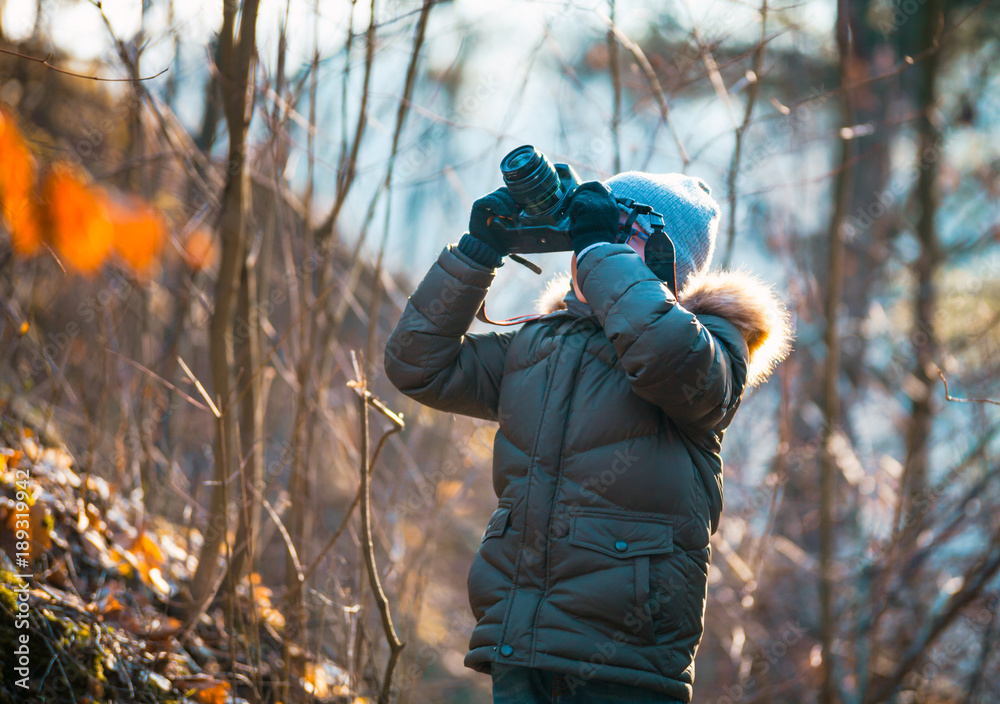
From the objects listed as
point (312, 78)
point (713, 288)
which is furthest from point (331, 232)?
point (713, 288)

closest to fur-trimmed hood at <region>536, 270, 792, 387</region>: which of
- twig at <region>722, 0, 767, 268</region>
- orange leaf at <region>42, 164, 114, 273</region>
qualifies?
twig at <region>722, 0, 767, 268</region>

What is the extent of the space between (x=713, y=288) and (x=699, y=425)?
1.07 feet

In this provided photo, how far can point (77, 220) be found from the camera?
178 inches

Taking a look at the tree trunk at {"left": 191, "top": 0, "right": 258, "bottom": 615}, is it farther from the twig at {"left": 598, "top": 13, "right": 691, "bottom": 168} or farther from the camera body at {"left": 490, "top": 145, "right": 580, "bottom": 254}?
the twig at {"left": 598, "top": 13, "right": 691, "bottom": 168}

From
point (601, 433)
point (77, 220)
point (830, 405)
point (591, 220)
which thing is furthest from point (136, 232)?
point (830, 405)

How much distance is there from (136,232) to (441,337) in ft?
10.6

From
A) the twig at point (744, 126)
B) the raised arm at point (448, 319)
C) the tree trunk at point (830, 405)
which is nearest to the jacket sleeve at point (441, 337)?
the raised arm at point (448, 319)

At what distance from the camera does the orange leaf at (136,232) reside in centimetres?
302

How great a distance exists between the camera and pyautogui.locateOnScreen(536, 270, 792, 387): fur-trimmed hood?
60.9 inches

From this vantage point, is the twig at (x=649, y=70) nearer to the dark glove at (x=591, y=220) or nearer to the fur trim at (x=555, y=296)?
the fur trim at (x=555, y=296)

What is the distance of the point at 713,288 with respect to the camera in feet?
5.21

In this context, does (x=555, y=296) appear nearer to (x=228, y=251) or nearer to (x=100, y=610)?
(x=228, y=251)

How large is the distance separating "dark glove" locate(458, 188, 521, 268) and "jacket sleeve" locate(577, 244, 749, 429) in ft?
0.75

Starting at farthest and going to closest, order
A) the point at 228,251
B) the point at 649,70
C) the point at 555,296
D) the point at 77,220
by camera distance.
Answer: the point at 77,220 < the point at 649,70 < the point at 228,251 < the point at 555,296
